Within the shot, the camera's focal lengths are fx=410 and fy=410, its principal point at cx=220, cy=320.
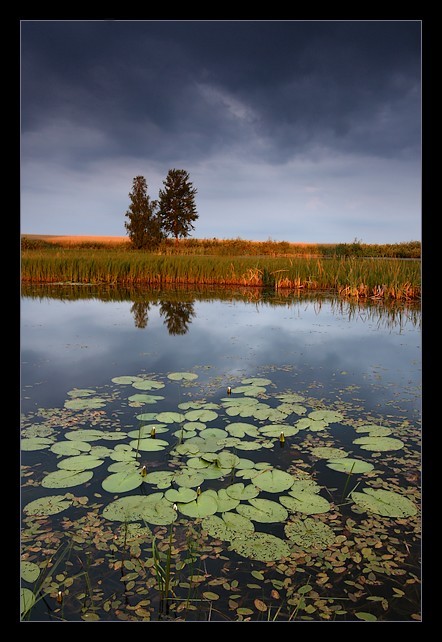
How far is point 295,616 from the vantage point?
5.18ft

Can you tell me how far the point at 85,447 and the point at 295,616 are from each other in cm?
180

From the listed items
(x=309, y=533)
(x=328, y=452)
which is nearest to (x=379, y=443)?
(x=328, y=452)

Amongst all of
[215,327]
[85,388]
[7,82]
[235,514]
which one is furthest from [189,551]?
[215,327]

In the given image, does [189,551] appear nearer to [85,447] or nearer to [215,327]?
[85,447]

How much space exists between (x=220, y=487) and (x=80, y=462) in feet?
3.06

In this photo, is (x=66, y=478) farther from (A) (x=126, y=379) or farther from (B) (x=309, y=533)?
(A) (x=126, y=379)

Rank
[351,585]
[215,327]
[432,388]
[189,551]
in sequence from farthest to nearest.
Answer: [215,327], [189,551], [351,585], [432,388]

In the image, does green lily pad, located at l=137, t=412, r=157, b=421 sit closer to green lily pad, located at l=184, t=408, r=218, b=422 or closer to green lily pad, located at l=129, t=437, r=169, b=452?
green lily pad, located at l=184, t=408, r=218, b=422

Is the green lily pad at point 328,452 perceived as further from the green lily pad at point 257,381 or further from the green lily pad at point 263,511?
the green lily pad at point 257,381

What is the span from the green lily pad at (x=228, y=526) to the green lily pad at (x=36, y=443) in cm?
141

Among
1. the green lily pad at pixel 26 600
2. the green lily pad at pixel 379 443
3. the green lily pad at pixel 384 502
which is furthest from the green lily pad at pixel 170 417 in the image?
the green lily pad at pixel 26 600

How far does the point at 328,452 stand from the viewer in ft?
9.38

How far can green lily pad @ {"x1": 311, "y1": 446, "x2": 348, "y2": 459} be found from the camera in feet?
9.21

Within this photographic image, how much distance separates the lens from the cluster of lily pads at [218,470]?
2100 millimetres
